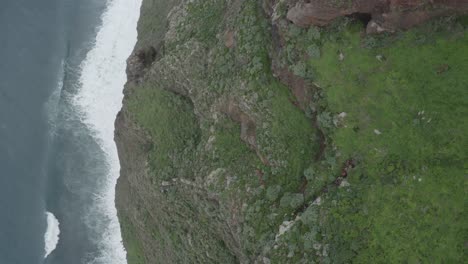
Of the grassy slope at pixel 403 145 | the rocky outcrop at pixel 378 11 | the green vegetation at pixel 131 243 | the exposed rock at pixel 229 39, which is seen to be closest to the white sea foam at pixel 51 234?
the green vegetation at pixel 131 243

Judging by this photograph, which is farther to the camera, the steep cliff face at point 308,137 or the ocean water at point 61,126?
the ocean water at point 61,126

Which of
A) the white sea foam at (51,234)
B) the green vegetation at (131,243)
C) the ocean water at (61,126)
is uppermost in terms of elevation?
the ocean water at (61,126)

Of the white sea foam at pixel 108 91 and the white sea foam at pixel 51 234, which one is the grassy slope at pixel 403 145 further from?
the white sea foam at pixel 51 234

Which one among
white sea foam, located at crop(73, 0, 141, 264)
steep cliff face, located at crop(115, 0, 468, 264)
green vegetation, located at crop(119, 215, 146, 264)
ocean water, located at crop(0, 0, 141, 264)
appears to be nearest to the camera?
steep cliff face, located at crop(115, 0, 468, 264)

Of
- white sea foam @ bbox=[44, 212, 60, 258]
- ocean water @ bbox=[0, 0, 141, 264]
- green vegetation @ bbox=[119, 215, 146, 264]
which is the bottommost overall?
green vegetation @ bbox=[119, 215, 146, 264]

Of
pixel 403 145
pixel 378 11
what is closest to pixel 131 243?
pixel 403 145

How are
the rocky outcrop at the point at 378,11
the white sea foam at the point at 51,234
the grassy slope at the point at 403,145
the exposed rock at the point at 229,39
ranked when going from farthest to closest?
the white sea foam at the point at 51,234 < the exposed rock at the point at 229,39 < the rocky outcrop at the point at 378,11 < the grassy slope at the point at 403,145

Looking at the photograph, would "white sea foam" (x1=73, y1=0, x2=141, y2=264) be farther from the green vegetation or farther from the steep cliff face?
the steep cliff face

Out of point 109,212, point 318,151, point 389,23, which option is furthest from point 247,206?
point 109,212

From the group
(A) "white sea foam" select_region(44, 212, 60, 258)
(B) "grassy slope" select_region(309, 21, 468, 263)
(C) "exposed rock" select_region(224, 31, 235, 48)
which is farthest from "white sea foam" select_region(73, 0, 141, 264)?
(B) "grassy slope" select_region(309, 21, 468, 263)
